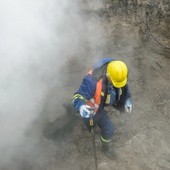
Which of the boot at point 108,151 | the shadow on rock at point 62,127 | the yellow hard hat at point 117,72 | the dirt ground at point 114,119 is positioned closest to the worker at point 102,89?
the yellow hard hat at point 117,72

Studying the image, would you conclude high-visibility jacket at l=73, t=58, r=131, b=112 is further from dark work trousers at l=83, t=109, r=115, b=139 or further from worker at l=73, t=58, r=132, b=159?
dark work trousers at l=83, t=109, r=115, b=139

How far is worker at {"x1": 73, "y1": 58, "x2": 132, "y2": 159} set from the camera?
5098 millimetres

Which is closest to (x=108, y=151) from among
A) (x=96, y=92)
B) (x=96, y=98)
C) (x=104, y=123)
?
(x=104, y=123)

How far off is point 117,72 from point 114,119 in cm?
175

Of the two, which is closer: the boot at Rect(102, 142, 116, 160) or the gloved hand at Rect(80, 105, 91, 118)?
the gloved hand at Rect(80, 105, 91, 118)

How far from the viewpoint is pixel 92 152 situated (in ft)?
20.2

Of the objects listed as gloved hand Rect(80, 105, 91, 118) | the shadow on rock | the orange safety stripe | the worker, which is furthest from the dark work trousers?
the shadow on rock

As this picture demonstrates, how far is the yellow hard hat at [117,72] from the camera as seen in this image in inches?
199

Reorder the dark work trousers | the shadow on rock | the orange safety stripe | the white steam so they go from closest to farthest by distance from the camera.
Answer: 1. the orange safety stripe
2. the dark work trousers
3. the white steam
4. the shadow on rock

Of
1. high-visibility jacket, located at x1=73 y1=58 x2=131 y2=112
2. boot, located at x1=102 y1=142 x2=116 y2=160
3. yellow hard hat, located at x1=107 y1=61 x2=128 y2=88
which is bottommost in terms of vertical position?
boot, located at x1=102 y1=142 x2=116 y2=160

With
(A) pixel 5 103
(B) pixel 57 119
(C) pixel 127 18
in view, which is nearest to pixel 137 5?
(C) pixel 127 18

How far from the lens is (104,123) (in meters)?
5.70

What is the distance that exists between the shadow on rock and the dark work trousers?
0.91m

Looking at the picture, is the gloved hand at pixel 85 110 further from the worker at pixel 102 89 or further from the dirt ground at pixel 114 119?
the dirt ground at pixel 114 119
